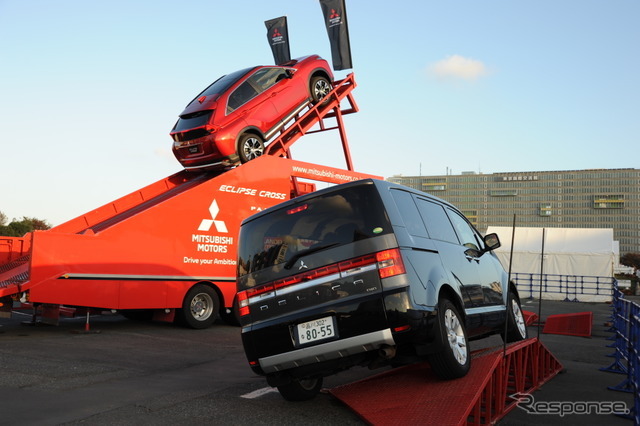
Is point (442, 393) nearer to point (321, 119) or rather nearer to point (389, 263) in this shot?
point (389, 263)

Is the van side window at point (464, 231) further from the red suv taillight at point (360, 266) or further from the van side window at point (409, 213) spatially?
the red suv taillight at point (360, 266)

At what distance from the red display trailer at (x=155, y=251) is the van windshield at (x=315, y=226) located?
15.8 ft

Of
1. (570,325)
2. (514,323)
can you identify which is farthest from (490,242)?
(570,325)

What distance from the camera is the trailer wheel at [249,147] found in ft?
40.4

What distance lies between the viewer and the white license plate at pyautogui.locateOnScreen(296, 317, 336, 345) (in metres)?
4.73

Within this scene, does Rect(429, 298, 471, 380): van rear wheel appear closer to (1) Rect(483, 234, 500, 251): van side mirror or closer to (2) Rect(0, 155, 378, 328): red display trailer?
(1) Rect(483, 234, 500, 251): van side mirror

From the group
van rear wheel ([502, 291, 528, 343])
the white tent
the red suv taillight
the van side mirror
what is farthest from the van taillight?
the white tent

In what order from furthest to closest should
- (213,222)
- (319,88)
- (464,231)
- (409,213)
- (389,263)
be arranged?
1. (319,88)
2. (213,222)
3. (464,231)
4. (409,213)
5. (389,263)

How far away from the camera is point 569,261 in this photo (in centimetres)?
3141

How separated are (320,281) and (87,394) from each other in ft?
8.79

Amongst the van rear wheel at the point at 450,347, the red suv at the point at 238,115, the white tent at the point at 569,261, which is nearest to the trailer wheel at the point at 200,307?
the red suv at the point at 238,115

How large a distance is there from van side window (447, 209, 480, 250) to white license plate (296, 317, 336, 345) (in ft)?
7.62

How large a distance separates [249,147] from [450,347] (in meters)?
8.37

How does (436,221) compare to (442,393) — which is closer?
(442,393)
